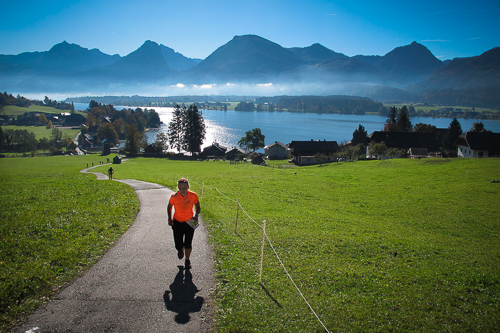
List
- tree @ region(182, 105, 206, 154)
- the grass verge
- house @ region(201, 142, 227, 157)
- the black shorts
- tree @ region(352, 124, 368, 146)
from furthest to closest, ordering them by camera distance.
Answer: tree @ region(352, 124, 368, 146) → house @ region(201, 142, 227, 157) → tree @ region(182, 105, 206, 154) → the black shorts → the grass verge

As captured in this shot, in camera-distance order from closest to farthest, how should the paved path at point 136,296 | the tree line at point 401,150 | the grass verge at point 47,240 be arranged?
1. the paved path at point 136,296
2. the grass verge at point 47,240
3. the tree line at point 401,150

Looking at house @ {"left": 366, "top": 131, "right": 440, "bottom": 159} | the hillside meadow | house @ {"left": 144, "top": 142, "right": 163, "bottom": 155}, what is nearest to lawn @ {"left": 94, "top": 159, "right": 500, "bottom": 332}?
the hillside meadow

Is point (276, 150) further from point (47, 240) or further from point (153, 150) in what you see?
point (47, 240)

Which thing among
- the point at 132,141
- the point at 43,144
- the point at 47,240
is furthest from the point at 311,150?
the point at 43,144

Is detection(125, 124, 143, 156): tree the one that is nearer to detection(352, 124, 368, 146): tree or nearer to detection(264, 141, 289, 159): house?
detection(264, 141, 289, 159): house

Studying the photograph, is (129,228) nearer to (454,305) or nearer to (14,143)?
(454,305)

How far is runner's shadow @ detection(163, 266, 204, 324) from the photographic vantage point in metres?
6.11

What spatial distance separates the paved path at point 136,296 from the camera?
224 inches

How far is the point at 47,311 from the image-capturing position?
597cm

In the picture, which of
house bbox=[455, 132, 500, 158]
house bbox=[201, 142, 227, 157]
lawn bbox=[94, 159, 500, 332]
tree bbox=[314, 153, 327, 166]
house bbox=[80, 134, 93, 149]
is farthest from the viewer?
house bbox=[80, 134, 93, 149]

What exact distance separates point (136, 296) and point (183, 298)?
1211mm

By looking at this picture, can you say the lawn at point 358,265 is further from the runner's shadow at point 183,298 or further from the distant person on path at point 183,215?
the distant person on path at point 183,215

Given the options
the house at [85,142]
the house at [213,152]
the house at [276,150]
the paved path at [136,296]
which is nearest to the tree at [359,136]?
the house at [276,150]

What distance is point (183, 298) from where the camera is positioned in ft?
21.9
